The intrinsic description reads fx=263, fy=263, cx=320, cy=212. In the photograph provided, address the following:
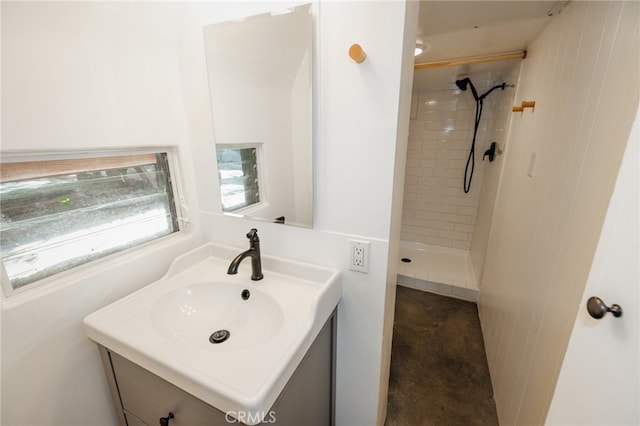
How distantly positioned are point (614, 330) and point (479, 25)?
62.4 inches

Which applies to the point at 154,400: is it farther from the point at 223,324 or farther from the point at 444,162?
the point at 444,162

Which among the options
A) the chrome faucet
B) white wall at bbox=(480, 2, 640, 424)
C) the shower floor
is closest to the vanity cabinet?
the chrome faucet

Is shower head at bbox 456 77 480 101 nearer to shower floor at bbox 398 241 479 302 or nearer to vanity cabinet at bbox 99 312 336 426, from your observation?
shower floor at bbox 398 241 479 302

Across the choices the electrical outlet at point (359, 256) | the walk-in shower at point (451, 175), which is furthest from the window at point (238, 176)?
the walk-in shower at point (451, 175)

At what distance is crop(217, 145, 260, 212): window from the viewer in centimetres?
119

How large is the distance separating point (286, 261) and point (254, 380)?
52 cm

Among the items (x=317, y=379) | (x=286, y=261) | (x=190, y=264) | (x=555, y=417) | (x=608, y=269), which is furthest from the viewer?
(x=190, y=264)

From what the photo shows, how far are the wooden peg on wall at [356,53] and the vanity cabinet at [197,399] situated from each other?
94cm

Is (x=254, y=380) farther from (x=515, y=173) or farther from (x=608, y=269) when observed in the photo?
(x=515, y=173)

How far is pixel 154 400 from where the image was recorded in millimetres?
854

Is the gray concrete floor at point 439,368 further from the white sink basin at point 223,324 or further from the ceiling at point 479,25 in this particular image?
the ceiling at point 479,25

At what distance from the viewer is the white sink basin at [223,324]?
669mm

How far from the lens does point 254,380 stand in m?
0.66

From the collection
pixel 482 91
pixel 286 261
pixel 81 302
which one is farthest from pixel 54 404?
pixel 482 91
